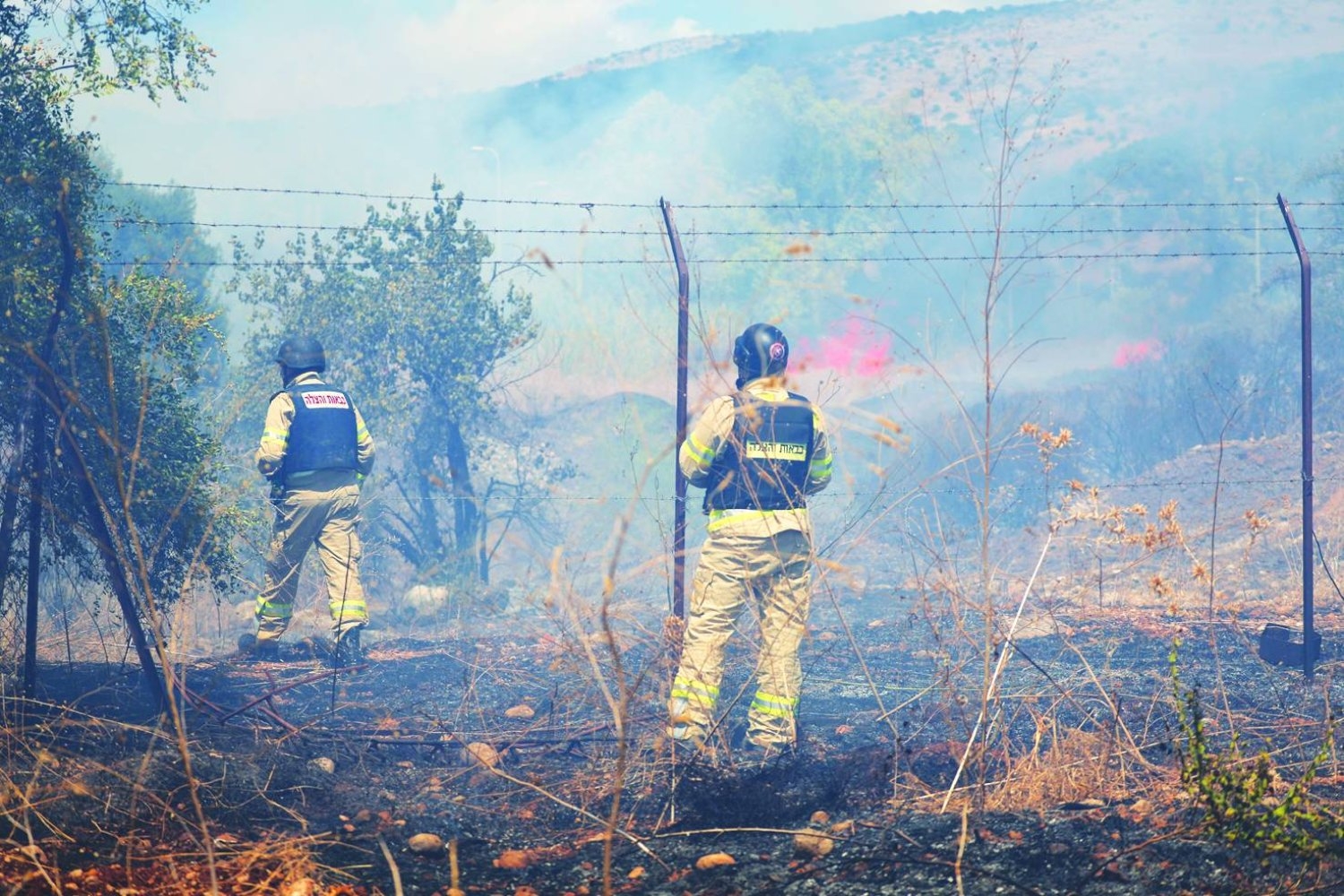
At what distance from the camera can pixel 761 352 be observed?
17.6 feet

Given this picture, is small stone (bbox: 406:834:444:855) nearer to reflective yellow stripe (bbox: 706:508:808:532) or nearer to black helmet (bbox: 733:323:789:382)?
reflective yellow stripe (bbox: 706:508:808:532)

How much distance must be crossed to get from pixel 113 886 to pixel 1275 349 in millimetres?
21751

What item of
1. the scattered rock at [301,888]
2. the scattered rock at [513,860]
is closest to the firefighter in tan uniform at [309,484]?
the scattered rock at [513,860]

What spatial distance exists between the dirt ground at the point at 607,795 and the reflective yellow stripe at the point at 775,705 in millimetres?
222

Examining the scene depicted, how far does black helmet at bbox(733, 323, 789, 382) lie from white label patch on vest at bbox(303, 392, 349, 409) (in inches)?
116

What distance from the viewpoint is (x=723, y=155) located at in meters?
42.8

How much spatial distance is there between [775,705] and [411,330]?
6.57 m

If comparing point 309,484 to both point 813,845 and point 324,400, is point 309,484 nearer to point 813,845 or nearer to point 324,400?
point 324,400

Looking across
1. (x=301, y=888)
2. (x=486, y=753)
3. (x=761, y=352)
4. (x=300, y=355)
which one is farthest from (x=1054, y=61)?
(x=301, y=888)

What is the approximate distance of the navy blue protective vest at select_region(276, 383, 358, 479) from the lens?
6.98 meters

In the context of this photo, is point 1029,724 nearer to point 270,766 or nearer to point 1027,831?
point 1027,831

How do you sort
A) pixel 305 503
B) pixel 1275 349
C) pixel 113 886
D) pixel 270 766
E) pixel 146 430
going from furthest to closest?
pixel 1275 349 → pixel 305 503 → pixel 146 430 → pixel 270 766 → pixel 113 886

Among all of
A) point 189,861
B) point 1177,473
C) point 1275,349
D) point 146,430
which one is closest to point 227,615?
point 146,430

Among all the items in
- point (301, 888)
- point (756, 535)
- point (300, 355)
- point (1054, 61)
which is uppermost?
point (1054, 61)
